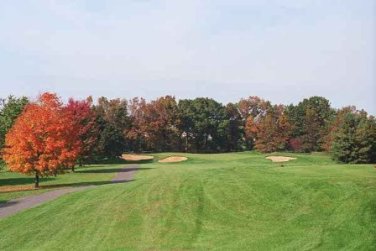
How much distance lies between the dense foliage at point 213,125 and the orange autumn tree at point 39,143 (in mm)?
35282

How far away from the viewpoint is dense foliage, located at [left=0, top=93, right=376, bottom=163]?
88.5m

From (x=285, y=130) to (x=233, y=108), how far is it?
70.5 feet

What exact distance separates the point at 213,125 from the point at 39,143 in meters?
75.2

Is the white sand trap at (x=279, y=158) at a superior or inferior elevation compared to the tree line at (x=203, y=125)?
inferior

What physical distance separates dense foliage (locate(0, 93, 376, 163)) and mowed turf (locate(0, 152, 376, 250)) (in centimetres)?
4886

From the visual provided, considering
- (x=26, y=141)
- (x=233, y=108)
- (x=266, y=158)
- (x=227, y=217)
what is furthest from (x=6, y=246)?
(x=233, y=108)

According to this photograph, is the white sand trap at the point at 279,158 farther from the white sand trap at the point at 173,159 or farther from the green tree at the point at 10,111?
the green tree at the point at 10,111

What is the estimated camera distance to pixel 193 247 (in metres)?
15.5

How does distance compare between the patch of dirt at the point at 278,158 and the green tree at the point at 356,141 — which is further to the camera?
the patch of dirt at the point at 278,158

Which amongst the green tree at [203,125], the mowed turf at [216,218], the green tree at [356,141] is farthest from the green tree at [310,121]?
the mowed turf at [216,218]

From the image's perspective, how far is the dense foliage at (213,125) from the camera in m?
88.5

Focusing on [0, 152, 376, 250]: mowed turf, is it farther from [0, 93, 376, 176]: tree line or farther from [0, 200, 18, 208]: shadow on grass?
[0, 93, 376, 176]: tree line

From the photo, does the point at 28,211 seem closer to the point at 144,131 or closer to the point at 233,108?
the point at 144,131

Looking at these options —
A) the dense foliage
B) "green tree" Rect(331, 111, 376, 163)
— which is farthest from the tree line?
"green tree" Rect(331, 111, 376, 163)
